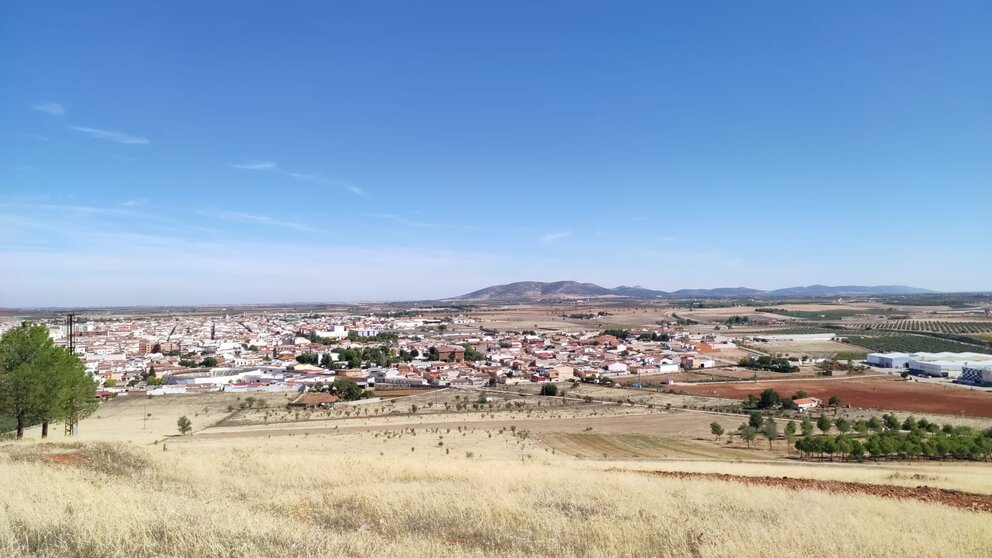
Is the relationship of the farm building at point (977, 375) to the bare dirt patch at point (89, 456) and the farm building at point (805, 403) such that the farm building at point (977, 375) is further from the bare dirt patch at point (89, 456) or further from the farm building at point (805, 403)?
the bare dirt patch at point (89, 456)

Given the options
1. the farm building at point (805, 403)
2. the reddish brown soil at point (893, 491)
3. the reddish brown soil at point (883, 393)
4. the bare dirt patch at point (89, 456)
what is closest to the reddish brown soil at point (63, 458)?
the bare dirt patch at point (89, 456)

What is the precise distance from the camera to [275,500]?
25.3 feet

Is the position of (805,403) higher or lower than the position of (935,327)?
lower

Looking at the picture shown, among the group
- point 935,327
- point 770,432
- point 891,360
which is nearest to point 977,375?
point 891,360

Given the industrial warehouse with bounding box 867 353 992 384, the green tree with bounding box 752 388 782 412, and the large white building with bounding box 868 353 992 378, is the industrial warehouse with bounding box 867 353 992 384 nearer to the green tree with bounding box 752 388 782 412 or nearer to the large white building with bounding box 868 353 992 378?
the large white building with bounding box 868 353 992 378

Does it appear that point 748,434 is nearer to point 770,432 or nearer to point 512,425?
point 770,432

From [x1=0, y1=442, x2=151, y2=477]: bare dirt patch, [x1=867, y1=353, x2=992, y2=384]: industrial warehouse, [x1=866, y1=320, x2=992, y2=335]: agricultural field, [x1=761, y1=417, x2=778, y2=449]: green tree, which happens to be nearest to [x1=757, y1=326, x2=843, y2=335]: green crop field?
[x1=866, y1=320, x2=992, y2=335]: agricultural field

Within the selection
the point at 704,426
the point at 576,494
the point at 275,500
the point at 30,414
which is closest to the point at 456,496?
the point at 576,494

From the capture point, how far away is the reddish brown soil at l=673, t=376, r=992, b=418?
47344 millimetres

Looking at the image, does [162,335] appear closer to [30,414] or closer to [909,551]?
[30,414]

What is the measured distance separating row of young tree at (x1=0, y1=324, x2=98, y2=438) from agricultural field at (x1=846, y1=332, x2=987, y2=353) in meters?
102

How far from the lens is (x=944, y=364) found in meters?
68.6

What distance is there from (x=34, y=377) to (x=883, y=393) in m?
Result: 65.0

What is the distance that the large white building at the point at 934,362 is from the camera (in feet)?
220
